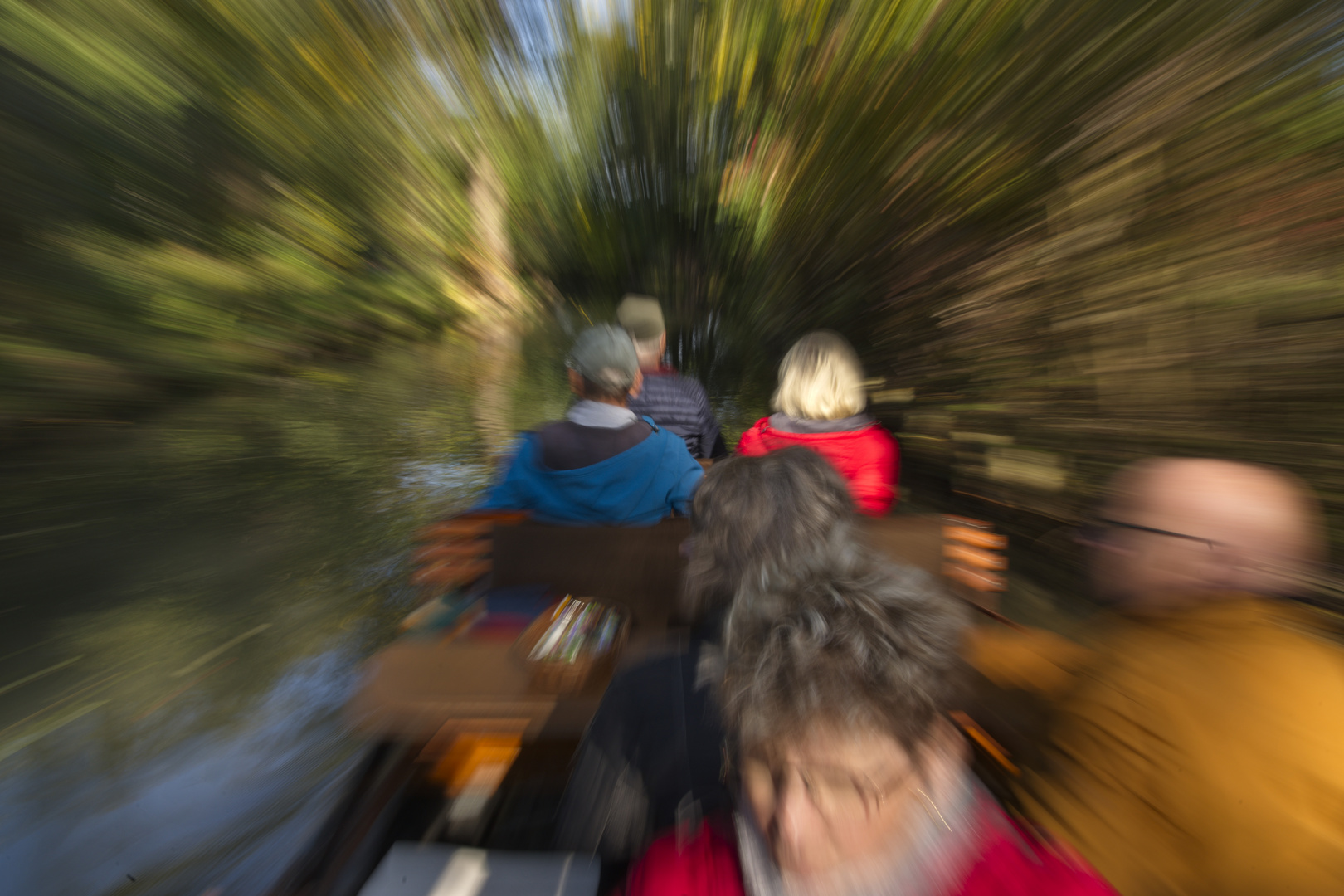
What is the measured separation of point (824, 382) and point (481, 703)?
158cm

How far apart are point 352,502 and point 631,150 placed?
510 centimetres

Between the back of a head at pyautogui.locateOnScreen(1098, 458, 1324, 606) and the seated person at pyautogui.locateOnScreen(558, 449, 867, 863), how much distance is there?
1.47 ft

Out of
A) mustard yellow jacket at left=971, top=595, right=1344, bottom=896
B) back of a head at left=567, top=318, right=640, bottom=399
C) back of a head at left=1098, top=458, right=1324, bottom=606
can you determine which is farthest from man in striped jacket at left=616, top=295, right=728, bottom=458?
mustard yellow jacket at left=971, top=595, right=1344, bottom=896

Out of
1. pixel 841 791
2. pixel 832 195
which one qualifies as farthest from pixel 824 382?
pixel 832 195

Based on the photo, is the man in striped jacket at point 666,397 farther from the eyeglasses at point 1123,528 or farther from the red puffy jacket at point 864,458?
the eyeglasses at point 1123,528

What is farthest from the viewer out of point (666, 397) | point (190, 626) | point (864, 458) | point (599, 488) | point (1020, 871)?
point (190, 626)

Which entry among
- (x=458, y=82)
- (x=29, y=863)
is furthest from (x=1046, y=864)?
(x=458, y=82)

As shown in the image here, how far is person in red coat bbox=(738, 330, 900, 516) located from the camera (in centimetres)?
206

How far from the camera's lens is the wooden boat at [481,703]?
3.93 feet

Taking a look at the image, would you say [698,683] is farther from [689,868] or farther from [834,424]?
[834,424]

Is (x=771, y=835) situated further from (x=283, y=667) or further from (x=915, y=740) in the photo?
(x=283, y=667)

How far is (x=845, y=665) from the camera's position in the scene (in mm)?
637

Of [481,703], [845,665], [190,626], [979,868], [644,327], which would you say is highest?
[644,327]

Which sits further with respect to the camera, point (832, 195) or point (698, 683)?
point (832, 195)
